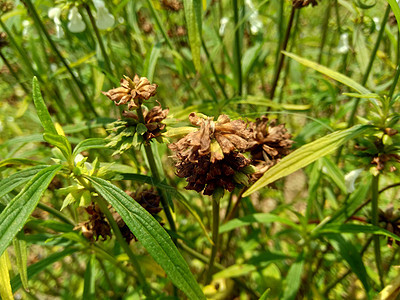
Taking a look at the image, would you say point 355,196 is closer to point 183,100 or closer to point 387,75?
point 387,75

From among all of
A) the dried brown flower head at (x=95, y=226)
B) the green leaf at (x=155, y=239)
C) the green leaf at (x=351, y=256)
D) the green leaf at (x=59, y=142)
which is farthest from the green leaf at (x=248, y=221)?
the green leaf at (x=59, y=142)

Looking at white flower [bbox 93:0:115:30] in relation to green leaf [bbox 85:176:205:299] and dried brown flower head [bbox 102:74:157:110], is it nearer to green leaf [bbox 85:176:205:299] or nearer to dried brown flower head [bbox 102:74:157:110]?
dried brown flower head [bbox 102:74:157:110]

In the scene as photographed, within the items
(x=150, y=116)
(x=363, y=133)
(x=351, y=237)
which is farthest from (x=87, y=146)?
(x=351, y=237)

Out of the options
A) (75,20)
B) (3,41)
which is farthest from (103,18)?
(3,41)

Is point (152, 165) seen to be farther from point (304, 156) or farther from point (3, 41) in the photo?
point (3, 41)

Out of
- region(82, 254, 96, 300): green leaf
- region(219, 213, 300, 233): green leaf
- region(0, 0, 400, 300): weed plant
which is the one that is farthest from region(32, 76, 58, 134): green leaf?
region(219, 213, 300, 233): green leaf

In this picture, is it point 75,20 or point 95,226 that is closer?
point 95,226
